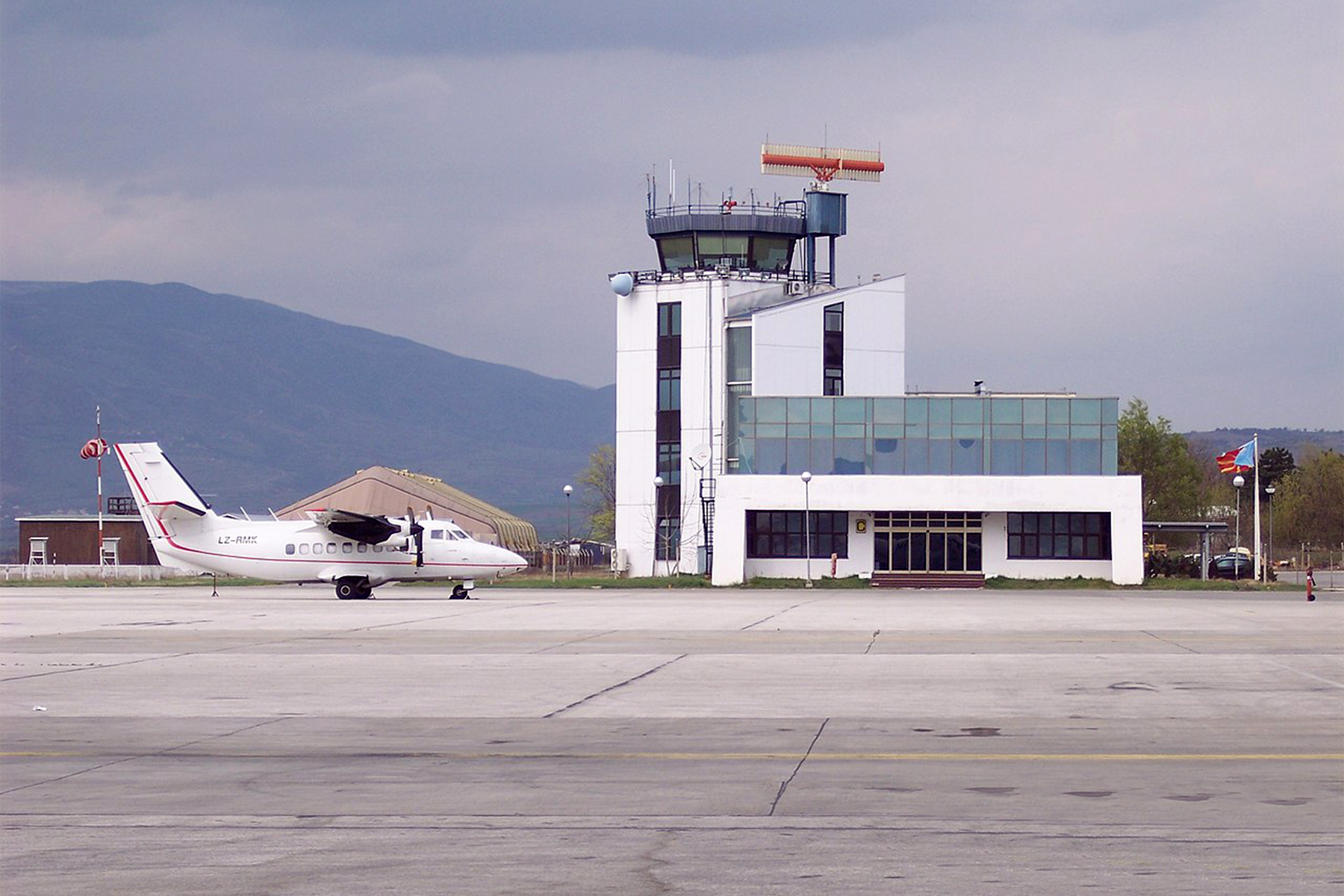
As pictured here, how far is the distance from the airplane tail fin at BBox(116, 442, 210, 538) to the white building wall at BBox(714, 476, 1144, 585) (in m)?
22.8

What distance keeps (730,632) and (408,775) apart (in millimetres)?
18663

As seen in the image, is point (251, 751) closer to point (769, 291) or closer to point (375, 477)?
point (769, 291)

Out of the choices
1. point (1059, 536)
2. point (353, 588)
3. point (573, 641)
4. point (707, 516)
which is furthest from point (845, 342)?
point (573, 641)

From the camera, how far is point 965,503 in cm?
6575

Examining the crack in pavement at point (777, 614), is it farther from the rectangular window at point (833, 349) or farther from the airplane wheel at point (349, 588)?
the rectangular window at point (833, 349)

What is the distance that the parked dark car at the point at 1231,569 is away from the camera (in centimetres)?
7081

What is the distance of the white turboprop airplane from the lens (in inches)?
1998

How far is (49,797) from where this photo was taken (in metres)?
13.0

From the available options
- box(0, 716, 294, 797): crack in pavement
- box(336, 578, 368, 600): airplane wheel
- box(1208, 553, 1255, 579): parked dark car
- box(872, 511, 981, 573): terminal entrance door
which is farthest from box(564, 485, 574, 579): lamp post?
box(0, 716, 294, 797): crack in pavement

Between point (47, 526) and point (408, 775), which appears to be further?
point (47, 526)

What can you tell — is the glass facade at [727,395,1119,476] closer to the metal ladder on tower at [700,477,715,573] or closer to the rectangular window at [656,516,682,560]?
the metal ladder on tower at [700,477,715,573]

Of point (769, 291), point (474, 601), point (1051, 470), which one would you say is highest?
point (769, 291)

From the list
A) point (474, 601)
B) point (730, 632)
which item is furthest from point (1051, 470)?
point (730, 632)

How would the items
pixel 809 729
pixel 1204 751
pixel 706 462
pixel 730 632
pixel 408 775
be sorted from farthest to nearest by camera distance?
pixel 706 462
pixel 730 632
pixel 809 729
pixel 1204 751
pixel 408 775
